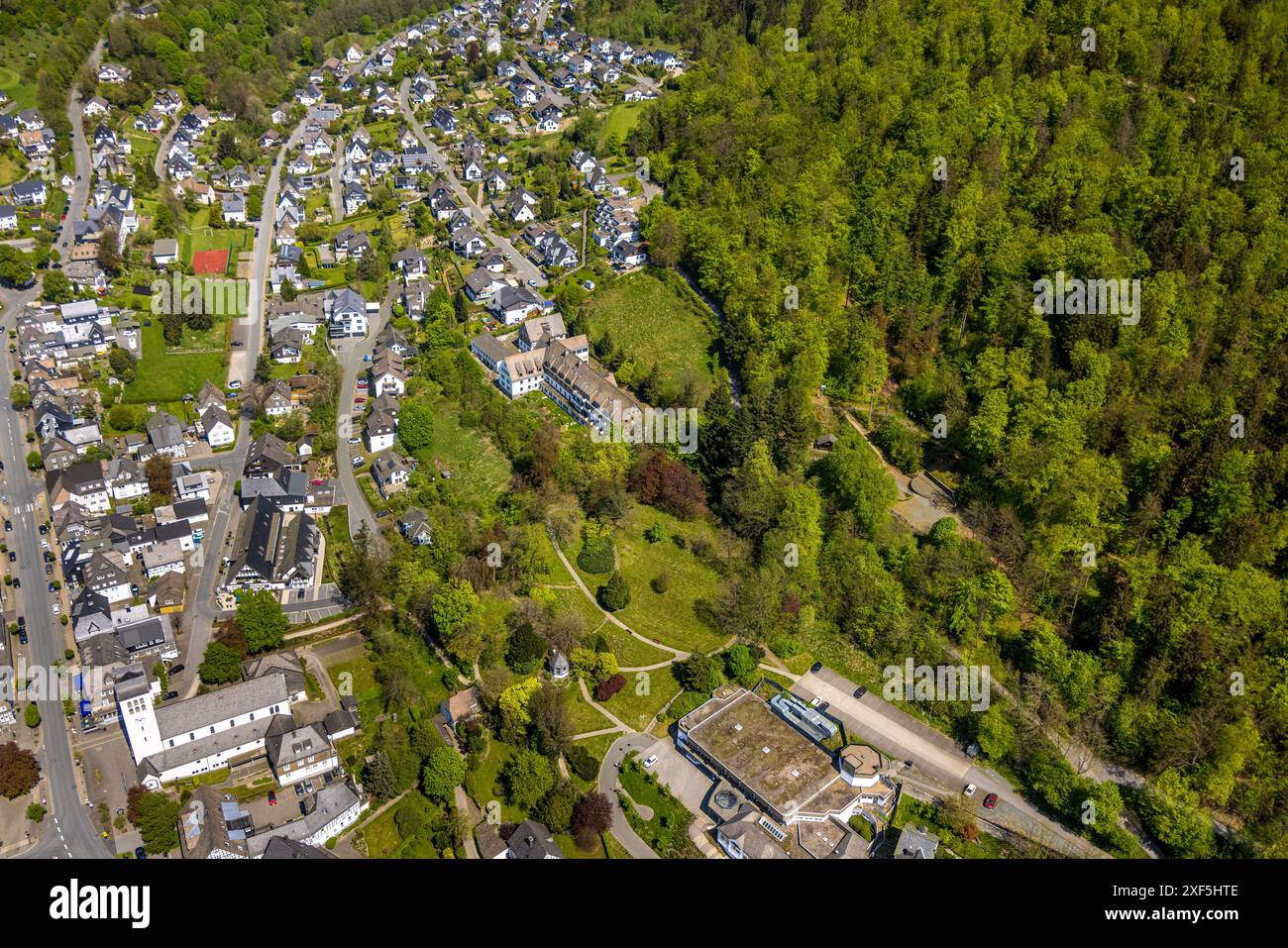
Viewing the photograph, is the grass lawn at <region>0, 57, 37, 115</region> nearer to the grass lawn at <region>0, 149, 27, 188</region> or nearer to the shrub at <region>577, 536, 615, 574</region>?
the grass lawn at <region>0, 149, 27, 188</region>

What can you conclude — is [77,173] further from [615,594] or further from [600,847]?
[600,847]

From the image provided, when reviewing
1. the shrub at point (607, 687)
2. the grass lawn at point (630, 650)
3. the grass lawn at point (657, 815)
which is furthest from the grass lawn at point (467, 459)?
the grass lawn at point (657, 815)

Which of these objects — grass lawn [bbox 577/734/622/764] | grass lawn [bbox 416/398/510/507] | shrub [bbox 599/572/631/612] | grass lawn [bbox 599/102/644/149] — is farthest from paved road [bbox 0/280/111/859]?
grass lawn [bbox 599/102/644/149]

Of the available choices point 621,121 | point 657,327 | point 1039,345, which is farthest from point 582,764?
point 621,121

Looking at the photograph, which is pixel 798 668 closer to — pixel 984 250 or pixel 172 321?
pixel 984 250

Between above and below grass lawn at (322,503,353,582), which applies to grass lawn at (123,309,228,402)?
above

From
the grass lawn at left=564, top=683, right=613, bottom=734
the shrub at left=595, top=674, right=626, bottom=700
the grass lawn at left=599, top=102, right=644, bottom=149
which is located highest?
the grass lawn at left=599, top=102, right=644, bottom=149
